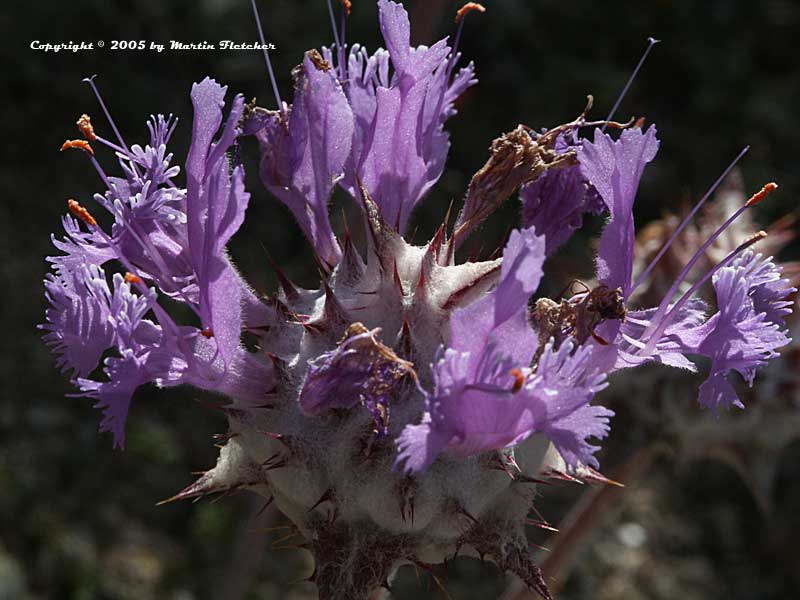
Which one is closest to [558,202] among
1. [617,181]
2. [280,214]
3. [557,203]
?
[557,203]

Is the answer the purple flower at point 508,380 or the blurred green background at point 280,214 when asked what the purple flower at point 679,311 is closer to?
the purple flower at point 508,380

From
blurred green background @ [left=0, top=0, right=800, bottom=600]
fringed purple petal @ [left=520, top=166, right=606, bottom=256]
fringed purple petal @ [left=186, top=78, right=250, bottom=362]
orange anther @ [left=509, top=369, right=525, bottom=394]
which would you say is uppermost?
fringed purple petal @ [left=186, top=78, right=250, bottom=362]

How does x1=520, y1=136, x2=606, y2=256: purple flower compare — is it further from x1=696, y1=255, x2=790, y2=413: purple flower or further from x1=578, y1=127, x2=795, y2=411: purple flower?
x1=696, y1=255, x2=790, y2=413: purple flower

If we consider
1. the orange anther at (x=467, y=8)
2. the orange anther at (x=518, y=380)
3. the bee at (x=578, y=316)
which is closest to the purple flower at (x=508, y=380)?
the orange anther at (x=518, y=380)

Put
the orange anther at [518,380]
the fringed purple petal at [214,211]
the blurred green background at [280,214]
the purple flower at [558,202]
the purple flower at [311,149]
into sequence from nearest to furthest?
1. the orange anther at [518,380]
2. the fringed purple petal at [214,211]
3. the purple flower at [311,149]
4. the purple flower at [558,202]
5. the blurred green background at [280,214]

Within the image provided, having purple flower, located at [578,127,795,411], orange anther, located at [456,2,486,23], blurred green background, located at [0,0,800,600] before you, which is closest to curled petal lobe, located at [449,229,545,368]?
purple flower, located at [578,127,795,411]

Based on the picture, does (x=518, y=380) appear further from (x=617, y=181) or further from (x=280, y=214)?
(x=280, y=214)

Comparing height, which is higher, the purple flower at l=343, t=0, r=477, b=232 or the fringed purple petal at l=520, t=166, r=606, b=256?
the purple flower at l=343, t=0, r=477, b=232

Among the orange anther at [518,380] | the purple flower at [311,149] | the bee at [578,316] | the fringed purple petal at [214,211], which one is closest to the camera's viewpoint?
the orange anther at [518,380]
